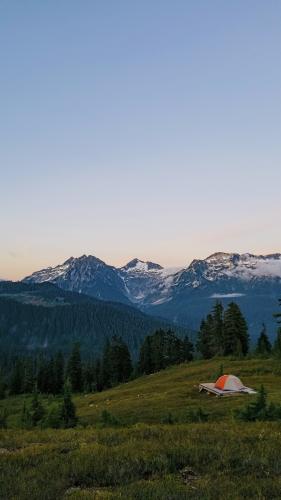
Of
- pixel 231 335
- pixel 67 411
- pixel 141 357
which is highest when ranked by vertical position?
pixel 231 335

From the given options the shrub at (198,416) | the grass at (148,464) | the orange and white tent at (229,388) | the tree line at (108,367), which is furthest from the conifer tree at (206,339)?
the grass at (148,464)

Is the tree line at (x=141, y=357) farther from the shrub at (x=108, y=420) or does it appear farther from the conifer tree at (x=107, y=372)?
the shrub at (x=108, y=420)

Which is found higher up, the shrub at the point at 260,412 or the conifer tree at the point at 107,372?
the shrub at the point at 260,412

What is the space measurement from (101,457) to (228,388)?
1700 inches

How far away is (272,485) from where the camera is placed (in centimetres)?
1043

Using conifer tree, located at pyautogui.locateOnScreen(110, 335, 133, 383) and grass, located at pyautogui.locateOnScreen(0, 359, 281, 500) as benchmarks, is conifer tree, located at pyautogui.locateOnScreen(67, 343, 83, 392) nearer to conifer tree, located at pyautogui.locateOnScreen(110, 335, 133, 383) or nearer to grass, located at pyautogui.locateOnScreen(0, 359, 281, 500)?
conifer tree, located at pyautogui.locateOnScreen(110, 335, 133, 383)

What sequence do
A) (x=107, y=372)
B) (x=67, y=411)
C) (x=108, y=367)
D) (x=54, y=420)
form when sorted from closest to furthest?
(x=54, y=420), (x=67, y=411), (x=107, y=372), (x=108, y=367)

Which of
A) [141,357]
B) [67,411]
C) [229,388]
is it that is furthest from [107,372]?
[67,411]

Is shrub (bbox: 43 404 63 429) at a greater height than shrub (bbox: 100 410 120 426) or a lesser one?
lesser

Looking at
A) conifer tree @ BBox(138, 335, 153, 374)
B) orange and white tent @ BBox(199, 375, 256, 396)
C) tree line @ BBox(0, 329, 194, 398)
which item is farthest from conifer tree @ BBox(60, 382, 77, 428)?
conifer tree @ BBox(138, 335, 153, 374)

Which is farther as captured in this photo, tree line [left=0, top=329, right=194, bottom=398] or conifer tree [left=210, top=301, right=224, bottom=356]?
tree line [left=0, top=329, right=194, bottom=398]

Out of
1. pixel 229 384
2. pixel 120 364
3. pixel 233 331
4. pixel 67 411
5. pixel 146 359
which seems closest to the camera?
pixel 67 411

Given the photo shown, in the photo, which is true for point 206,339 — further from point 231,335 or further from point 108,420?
point 108,420

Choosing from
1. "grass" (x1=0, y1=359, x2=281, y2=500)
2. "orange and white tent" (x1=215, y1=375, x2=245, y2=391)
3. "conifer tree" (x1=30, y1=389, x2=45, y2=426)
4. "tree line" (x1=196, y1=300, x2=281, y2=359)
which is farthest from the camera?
"tree line" (x1=196, y1=300, x2=281, y2=359)
